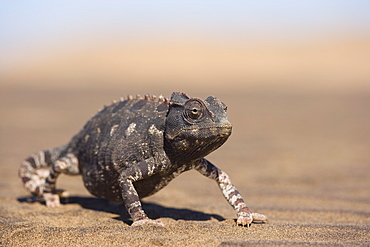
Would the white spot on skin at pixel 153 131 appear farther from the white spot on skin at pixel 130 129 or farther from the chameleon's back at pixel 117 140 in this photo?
the white spot on skin at pixel 130 129

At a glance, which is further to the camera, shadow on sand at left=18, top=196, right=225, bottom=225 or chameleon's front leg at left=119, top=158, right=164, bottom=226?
shadow on sand at left=18, top=196, right=225, bottom=225

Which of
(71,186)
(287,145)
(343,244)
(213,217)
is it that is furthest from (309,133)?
(343,244)

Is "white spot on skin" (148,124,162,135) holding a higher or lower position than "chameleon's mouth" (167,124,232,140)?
higher

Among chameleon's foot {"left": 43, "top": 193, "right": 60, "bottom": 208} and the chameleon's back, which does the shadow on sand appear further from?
the chameleon's back

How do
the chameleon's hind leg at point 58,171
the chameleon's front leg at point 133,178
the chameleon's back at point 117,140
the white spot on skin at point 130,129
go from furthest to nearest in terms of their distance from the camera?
the chameleon's hind leg at point 58,171
the white spot on skin at point 130,129
the chameleon's back at point 117,140
the chameleon's front leg at point 133,178

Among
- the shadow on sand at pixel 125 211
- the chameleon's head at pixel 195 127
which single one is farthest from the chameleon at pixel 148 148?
the shadow on sand at pixel 125 211

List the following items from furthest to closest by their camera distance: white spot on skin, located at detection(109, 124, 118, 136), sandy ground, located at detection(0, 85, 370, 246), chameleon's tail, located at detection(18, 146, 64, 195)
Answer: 1. chameleon's tail, located at detection(18, 146, 64, 195)
2. white spot on skin, located at detection(109, 124, 118, 136)
3. sandy ground, located at detection(0, 85, 370, 246)

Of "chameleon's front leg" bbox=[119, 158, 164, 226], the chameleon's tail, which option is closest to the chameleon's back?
"chameleon's front leg" bbox=[119, 158, 164, 226]
